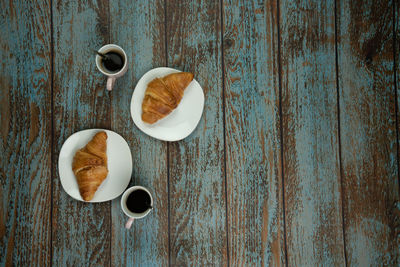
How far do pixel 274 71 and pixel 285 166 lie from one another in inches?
15.0

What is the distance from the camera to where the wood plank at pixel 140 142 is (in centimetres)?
110

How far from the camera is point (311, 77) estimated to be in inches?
45.8

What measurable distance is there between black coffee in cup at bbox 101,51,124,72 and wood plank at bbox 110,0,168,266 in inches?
3.0

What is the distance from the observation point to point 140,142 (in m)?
1.11

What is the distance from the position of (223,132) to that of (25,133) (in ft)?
2.50

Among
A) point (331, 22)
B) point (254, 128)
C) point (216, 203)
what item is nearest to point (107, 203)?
point (216, 203)

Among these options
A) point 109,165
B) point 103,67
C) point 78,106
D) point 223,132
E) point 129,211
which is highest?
point 103,67

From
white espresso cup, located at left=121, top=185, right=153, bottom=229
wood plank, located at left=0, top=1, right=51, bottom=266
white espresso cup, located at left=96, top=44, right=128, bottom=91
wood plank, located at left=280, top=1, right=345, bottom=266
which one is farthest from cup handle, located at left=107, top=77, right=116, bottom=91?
wood plank, located at left=280, top=1, right=345, bottom=266

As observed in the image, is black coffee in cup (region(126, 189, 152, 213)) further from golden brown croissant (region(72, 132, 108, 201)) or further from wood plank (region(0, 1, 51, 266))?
wood plank (region(0, 1, 51, 266))

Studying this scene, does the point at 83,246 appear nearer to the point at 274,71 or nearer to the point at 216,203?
the point at 216,203

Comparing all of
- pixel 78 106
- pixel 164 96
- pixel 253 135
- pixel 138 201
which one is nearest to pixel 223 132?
pixel 253 135

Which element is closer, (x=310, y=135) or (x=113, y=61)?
(x=113, y=61)

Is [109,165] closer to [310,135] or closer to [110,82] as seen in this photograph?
[110,82]

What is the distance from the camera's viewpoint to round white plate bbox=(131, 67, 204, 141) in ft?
3.46
